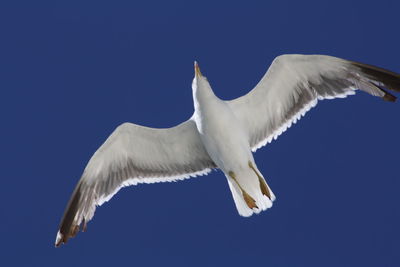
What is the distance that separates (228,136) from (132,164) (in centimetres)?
126

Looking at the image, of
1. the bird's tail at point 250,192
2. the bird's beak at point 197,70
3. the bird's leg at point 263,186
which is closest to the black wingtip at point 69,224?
the bird's tail at point 250,192

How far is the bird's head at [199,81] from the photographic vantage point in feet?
23.6

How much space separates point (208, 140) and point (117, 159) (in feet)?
3.70

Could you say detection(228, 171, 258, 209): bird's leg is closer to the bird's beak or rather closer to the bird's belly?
the bird's belly

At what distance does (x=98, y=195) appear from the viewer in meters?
7.68

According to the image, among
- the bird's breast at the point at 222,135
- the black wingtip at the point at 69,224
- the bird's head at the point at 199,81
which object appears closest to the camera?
the bird's breast at the point at 222,135

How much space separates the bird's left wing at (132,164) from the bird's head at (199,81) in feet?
1.34

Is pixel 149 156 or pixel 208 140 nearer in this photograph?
pixel 208 140

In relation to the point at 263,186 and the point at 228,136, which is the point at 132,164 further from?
the point at 263,186

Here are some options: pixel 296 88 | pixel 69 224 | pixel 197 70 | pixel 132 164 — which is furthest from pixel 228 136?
pixel 69 224

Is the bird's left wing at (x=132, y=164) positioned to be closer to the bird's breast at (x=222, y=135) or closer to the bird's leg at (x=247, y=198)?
the bird's breast at (x=222, y=135)

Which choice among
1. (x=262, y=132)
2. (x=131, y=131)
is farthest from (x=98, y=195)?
(x=262, y=132)

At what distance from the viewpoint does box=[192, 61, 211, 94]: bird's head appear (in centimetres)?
719

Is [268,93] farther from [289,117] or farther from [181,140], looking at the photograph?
[181,140]
